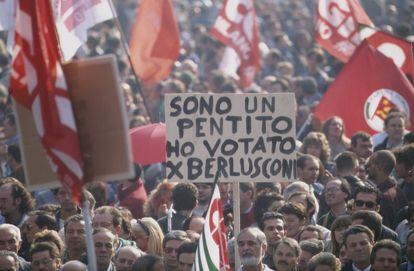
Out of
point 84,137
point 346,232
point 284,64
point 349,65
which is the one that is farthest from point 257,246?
point 284,64

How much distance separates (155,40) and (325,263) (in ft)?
34.2

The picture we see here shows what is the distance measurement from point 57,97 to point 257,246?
113 inches

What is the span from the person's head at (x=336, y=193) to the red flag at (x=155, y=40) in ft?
24.4

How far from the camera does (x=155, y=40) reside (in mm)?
20766

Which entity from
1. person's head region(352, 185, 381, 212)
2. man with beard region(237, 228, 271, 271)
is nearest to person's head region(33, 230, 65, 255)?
man with beard region(237, 228, 271, 271)

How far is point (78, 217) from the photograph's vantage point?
40.4ft

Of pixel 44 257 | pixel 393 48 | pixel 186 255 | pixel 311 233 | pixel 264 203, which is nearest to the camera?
pixel 186 255

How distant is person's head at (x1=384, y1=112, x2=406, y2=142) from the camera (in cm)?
1577

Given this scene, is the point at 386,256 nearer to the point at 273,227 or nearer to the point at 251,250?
the point at 251,250

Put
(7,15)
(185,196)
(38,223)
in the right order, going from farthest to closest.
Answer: (7,15) < (185,196) < (38,223)

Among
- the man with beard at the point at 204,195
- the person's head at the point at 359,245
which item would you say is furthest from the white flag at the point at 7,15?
the person's head at the point at 359,245

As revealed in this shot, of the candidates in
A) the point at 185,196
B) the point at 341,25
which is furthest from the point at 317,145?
the point at 341,25

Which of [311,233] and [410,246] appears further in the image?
[311,233]

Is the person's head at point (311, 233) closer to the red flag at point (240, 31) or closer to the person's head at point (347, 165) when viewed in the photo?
the person's head at point (347, 165)
